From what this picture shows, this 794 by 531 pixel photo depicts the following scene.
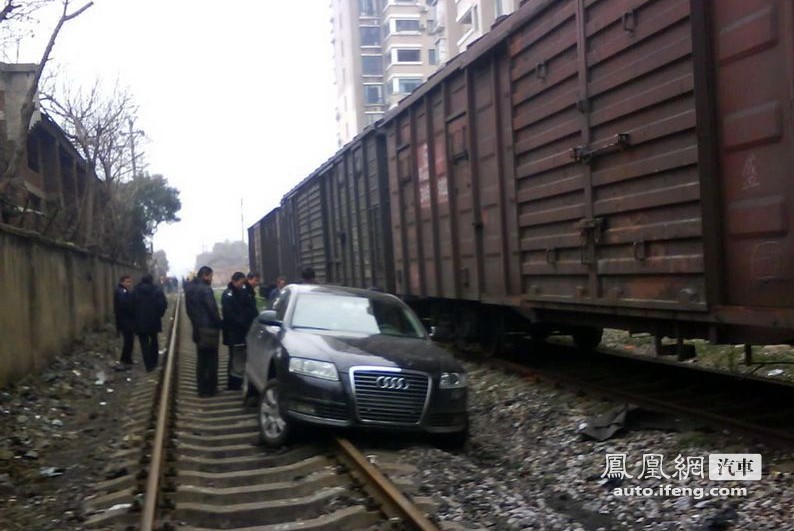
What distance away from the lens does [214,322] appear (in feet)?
36.7

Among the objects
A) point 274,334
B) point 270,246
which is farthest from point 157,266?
point 274,334

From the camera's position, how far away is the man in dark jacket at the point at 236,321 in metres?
11.9

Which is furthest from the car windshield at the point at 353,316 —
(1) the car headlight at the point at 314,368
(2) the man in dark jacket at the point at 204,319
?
(2) the man in dark jacket at the point at 204,319

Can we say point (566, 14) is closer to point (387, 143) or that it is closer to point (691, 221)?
point (691, 221)

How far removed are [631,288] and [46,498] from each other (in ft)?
16.7

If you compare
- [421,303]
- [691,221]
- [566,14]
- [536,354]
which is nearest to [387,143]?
[421,303]

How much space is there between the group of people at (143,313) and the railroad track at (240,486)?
5.33 metres

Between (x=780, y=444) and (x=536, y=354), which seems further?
(x=536, y=354)

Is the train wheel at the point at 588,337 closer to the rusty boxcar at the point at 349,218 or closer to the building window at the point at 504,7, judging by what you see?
the rusty boxcar at the point at 349,218

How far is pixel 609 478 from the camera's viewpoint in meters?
6.52

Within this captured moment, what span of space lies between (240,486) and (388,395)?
1.47 meters

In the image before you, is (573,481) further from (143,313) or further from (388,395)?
(143,313)

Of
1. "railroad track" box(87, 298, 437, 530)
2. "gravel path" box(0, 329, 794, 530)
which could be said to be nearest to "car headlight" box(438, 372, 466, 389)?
"gravel path" box(0, 329, 794, 530)

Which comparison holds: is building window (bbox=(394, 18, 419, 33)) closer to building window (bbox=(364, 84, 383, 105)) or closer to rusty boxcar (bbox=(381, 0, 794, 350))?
building window (bbox=(364, 84, 383, 105))
